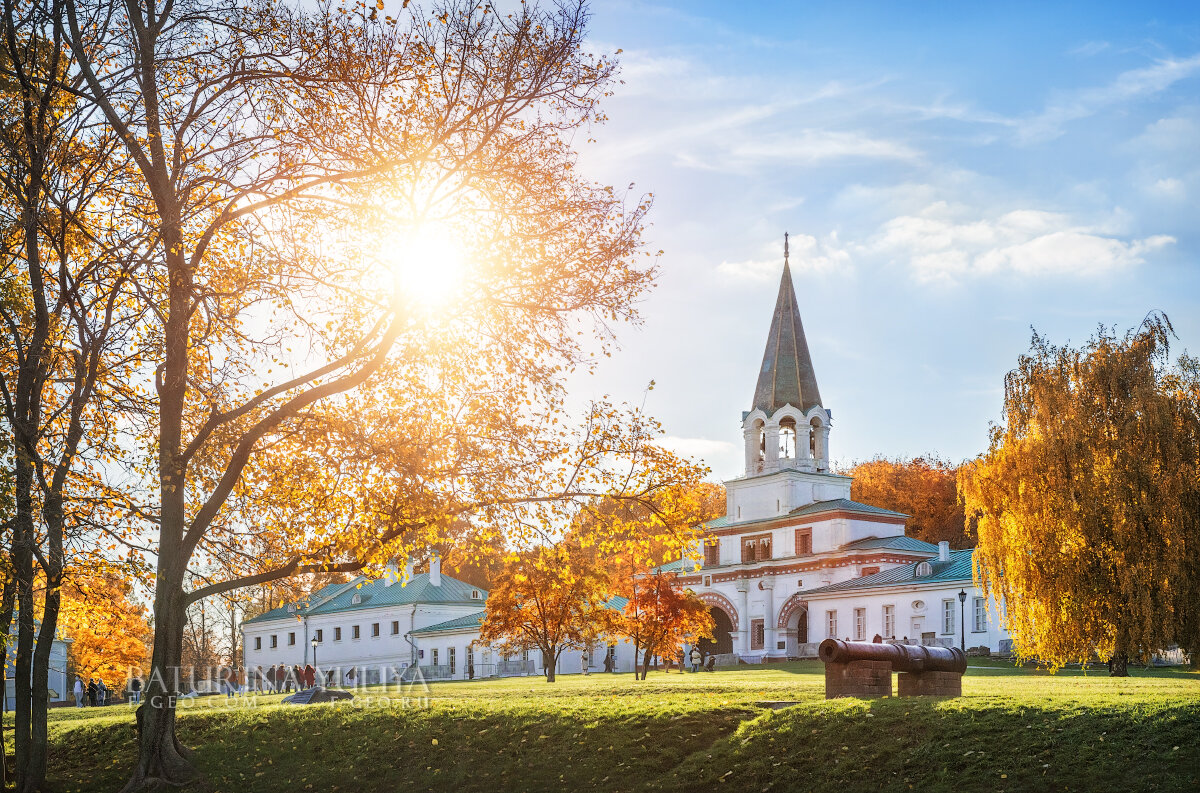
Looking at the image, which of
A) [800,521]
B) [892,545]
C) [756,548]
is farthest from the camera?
[756,548]

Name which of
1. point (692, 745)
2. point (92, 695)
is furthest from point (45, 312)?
point (92, 695)

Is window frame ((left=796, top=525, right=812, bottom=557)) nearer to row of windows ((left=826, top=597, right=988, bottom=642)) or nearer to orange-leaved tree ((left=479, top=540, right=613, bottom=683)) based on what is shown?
row of windows ((left=826, top=597, right=988, bottom=642))

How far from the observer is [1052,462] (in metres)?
26.4

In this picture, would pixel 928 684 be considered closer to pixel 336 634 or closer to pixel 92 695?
pixel 92 695

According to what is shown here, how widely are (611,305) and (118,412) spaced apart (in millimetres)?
7872

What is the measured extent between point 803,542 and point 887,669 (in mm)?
48763

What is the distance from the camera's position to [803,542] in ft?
218

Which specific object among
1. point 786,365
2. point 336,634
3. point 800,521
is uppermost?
point 786,365

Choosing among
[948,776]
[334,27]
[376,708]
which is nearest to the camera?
[948,776]

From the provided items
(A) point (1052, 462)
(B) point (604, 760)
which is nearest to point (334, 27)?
(B) point (604, 760)

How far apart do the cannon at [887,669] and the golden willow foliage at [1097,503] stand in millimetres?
8038

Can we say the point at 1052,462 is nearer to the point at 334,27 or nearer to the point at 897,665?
the point at 897,665

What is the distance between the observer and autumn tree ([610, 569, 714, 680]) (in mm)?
42991

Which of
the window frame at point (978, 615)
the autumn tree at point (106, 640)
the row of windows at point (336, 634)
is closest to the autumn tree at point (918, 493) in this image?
the window frame at point (978, 615)
